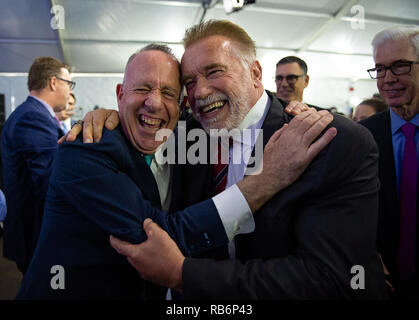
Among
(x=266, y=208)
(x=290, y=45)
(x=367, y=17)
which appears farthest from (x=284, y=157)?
(x=290, y=45)

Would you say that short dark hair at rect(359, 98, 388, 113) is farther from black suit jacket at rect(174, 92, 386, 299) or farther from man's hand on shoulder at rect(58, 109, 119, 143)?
man's hand on shoulder at rect(58, 109, 119, 143)

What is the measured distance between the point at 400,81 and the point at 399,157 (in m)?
0.44

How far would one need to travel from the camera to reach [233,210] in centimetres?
100

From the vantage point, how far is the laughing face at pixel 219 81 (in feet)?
4.34

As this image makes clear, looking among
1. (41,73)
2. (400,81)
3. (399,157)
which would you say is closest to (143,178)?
(399,157)

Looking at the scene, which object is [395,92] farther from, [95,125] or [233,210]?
[95,125]

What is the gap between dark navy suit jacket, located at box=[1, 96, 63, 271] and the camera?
2.05 metres

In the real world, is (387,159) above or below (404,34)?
below

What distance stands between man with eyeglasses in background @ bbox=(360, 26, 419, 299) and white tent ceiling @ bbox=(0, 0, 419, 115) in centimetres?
375

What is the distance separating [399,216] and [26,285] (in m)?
1.84

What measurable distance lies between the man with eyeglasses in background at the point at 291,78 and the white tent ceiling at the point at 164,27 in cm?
232

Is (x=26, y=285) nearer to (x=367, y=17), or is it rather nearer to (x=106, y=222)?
(x=106, y=222)

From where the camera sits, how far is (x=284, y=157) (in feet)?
3.23

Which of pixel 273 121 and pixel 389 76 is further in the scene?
pixel 389 76
